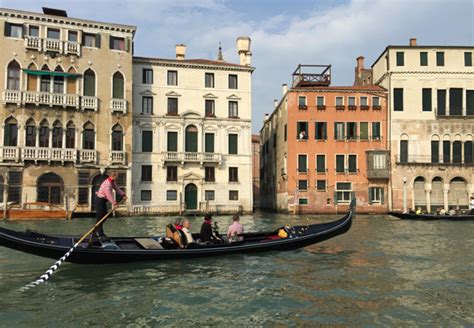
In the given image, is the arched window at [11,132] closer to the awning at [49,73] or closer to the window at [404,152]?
the awning at [49,73]

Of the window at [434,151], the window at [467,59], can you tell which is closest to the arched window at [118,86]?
the window at [434,151]

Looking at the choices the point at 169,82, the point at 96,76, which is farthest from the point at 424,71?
the point at 96,76

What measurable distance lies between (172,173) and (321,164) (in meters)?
9.49

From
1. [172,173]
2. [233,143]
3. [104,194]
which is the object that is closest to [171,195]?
[172,173]

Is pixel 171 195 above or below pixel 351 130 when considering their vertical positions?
below

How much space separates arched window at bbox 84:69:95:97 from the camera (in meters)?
25.6

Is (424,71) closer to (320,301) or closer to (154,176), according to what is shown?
(154,176)

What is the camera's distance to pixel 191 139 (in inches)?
1109

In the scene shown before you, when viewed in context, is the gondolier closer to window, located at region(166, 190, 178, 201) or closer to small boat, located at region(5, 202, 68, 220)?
small boat, located at region(5, 202, 68, 220)

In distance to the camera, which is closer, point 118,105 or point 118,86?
point 118,105

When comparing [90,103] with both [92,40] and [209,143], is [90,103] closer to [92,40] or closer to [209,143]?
[92,40]

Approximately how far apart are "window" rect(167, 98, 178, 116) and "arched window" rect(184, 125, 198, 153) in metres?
1.26

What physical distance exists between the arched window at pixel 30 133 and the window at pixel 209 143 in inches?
386

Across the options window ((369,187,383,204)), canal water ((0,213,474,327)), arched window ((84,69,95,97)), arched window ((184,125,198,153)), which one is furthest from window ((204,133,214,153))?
canal water ((0,213,474,327))
